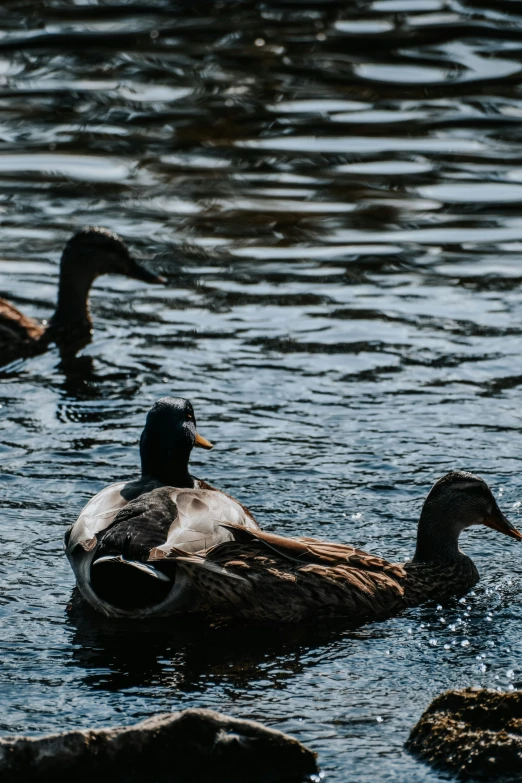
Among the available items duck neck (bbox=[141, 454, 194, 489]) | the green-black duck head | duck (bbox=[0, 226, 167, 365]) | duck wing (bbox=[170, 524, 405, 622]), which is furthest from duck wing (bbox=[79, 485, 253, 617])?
the green-black duck head

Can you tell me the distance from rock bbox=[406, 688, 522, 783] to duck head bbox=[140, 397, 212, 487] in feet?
8.83

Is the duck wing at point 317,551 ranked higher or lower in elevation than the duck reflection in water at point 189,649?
higher

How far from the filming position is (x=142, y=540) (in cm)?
692

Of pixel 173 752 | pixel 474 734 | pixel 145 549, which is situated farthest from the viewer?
pixel 145 549

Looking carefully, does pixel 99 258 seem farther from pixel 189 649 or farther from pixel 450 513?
pixel 189 649

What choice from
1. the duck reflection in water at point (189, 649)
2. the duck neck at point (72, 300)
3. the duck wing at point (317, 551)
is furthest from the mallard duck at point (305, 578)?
the duck neck at point (72, 300)

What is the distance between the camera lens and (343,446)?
31.1 feet

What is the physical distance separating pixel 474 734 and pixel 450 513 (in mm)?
2291

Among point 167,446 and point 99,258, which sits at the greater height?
point 167,446

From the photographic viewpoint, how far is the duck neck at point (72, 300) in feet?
41.1

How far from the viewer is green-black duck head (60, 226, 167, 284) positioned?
42.1 feet

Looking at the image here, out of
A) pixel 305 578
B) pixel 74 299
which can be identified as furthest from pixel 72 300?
pixel 305 578

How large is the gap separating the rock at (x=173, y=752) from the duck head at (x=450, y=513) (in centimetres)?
243

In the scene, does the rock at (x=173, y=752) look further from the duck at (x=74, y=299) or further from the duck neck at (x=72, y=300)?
the duck neck at (x=72, y=300)
